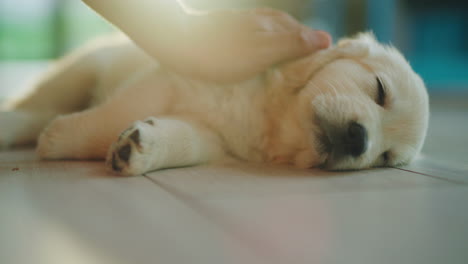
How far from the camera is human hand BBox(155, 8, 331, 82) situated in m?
1.70

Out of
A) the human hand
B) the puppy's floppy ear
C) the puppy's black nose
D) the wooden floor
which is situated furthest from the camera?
the puppy's floppy ear

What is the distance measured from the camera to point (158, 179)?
4.45ft

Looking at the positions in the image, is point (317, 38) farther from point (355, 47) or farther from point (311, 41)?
point (355, 47)

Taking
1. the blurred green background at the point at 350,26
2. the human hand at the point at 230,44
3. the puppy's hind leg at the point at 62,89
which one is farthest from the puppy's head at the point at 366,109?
the blurred green background at the point at 350,26

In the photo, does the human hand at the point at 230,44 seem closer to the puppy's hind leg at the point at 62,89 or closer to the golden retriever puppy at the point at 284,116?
the golden retriever puppy at the point at 284,116

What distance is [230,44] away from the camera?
1.73 meters

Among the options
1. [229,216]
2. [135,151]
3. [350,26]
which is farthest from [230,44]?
[350,26]

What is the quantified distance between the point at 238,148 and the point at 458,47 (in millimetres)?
5632

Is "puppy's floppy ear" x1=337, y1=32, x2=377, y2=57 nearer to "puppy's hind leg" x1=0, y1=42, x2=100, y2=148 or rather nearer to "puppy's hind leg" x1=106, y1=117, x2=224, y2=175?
"puppy's hind leg" x1=106, y1=117, x2=224, y2=175

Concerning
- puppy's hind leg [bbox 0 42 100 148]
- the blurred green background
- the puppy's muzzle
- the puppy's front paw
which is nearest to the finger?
the puppy's muzzle

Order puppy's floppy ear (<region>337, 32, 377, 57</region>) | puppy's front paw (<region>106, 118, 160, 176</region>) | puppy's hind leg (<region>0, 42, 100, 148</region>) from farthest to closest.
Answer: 1. puppy's hind leg (<region>0, 42, 100, 148</region>)
2. puppy's floppy ear (<region>337, 32, 377, 57</region>)
3. puppy's front paw (<region>106, 118, 160, 176</region>)

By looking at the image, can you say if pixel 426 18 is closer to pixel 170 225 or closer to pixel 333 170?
pixel 333 170

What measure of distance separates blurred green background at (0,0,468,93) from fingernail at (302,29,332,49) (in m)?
4.00

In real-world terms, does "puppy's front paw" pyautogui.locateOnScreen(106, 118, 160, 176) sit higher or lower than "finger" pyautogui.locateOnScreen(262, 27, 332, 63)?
lower
